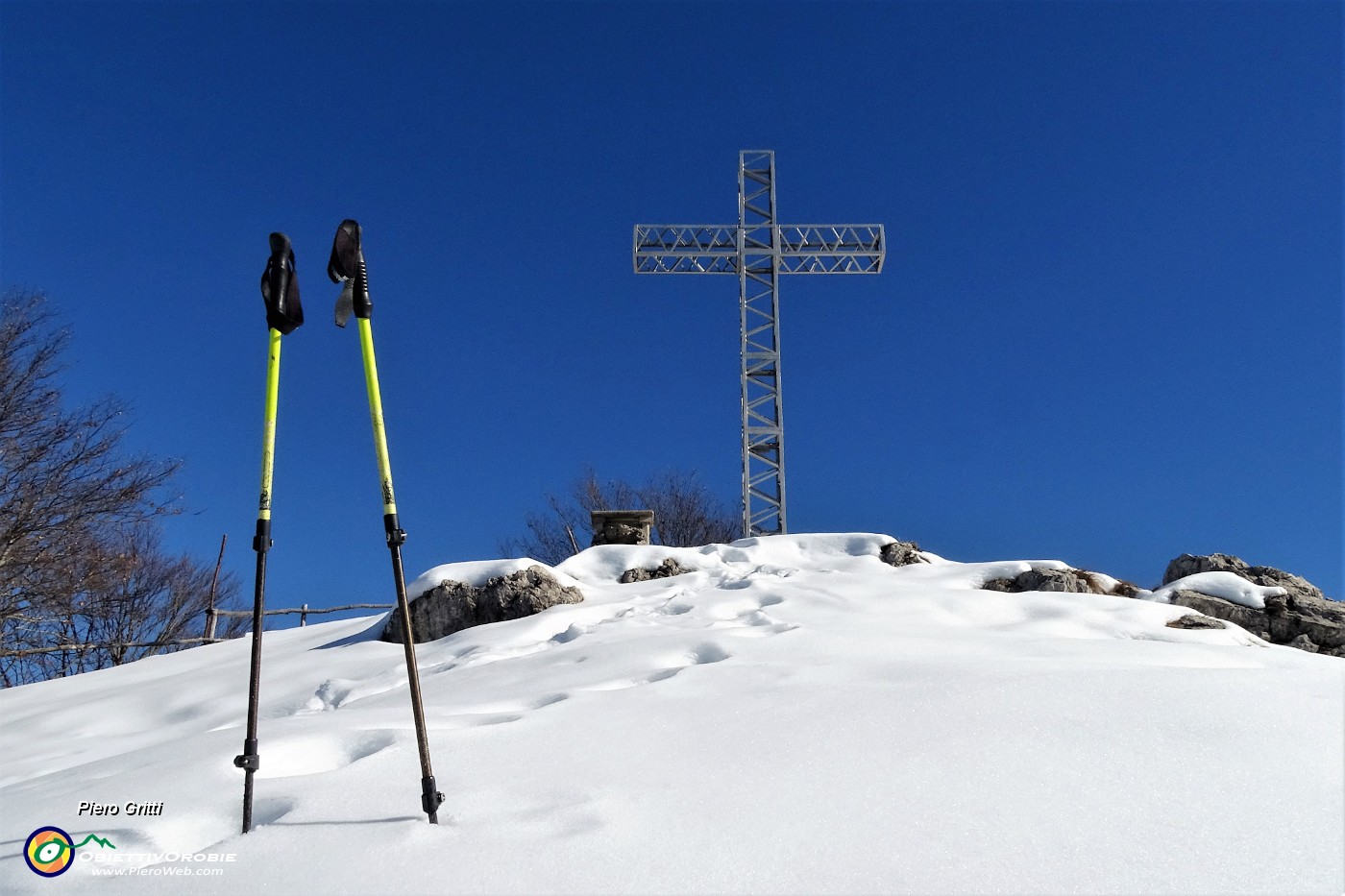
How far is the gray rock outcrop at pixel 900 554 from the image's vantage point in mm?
7762

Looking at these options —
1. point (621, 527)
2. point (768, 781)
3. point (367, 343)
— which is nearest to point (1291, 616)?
point (768, 781)

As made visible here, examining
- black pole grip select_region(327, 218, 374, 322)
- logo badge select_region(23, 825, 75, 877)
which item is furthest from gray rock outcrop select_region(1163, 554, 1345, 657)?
logo badge select_region(23, 825, 75, 877)

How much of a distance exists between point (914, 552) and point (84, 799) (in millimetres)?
6881

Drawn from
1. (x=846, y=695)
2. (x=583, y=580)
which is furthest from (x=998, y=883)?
(x=583, y=580)

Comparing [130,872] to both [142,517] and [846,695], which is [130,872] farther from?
[142,517]

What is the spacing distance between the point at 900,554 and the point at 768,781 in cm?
590

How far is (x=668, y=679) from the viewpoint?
355cm

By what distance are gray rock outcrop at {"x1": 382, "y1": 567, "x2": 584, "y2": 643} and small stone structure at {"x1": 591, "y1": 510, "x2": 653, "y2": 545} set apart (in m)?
3.01

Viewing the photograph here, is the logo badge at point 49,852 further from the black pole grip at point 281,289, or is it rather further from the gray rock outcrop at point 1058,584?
the gray rock outcrop at point 1058,584

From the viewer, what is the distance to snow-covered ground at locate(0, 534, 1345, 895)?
5.98 ft

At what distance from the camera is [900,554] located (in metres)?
7.85

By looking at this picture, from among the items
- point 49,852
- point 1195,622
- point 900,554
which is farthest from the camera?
point 900,554

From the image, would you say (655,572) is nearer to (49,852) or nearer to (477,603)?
(477,603)

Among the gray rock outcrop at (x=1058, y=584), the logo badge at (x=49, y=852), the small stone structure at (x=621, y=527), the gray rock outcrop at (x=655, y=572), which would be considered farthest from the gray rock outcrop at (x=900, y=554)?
the logo badge at (x=49, y=852)
